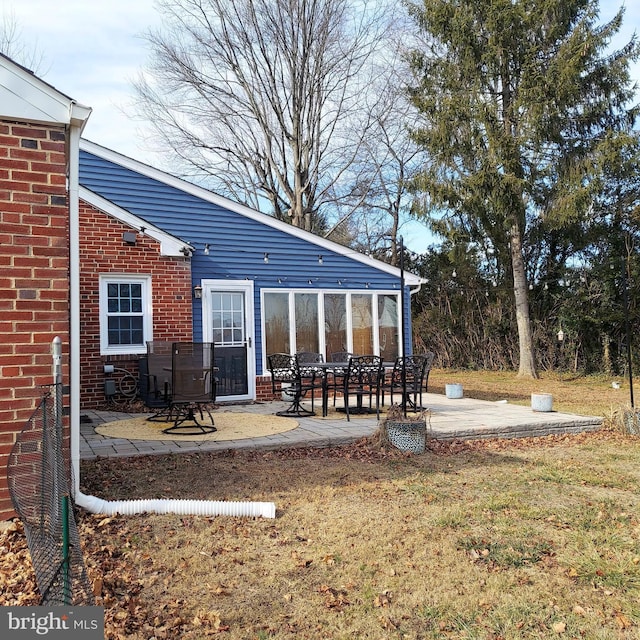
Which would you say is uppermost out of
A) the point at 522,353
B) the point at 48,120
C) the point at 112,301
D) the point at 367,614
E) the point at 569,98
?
the point at 569,98

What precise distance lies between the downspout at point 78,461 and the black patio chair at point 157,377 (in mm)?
3554

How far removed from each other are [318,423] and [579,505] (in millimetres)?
3757

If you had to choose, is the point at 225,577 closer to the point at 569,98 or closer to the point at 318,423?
the point at 318,423

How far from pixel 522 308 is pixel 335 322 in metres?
6.82

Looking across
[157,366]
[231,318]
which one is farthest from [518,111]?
[157,366]

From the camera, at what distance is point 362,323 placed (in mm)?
11922

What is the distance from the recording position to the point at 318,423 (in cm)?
762

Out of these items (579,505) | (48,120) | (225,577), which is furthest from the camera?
(579,505)

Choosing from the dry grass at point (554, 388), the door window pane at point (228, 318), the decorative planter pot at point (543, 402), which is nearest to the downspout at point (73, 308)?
the door window pane at point (228, 318)

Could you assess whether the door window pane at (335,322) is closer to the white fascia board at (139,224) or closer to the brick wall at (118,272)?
the brick wall at (118,272)

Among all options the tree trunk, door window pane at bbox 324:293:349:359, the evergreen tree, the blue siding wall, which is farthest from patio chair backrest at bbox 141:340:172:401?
the tree trunk

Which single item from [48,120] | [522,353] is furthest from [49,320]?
[522,353]

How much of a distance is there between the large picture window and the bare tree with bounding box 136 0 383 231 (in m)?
8.58

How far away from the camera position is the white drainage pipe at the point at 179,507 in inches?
157
